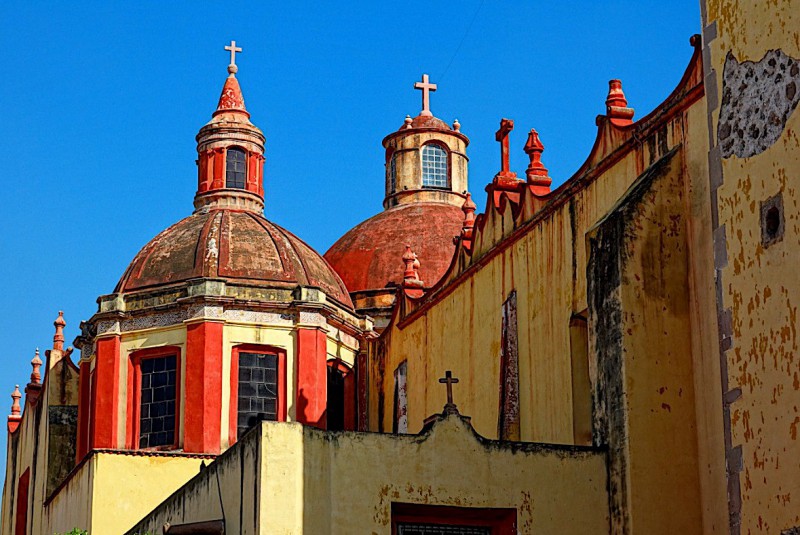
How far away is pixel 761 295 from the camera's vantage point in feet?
50.9

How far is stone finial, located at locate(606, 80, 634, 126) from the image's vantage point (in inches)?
792

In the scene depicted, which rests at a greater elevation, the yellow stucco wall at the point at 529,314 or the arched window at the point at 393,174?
the arched window at the point at 393,174

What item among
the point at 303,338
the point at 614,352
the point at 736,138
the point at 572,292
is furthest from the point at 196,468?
the point at 736,138

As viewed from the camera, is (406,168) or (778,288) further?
(406,168)

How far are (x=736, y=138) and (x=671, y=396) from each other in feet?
9.71

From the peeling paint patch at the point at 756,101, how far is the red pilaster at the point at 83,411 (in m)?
16.3

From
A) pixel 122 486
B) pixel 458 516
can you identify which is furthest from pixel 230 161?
pixel 458 516

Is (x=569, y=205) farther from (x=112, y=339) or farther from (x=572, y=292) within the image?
(x=112, y=339)

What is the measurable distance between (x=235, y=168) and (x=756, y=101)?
57.7ft

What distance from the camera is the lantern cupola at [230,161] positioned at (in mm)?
31906

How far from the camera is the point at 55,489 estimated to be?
30.6 meters

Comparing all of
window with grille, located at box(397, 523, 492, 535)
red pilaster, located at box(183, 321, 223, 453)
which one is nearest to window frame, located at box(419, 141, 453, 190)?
red pilaster, located at box(183, 321, 223, 453)

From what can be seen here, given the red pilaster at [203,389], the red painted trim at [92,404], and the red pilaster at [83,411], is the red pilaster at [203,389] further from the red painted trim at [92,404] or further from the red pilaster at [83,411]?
the red pilaster at [83,411]

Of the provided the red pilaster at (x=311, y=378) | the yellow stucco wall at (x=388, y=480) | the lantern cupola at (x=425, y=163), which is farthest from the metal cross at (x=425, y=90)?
the yellow stucco wall at (x=388, y=480)
